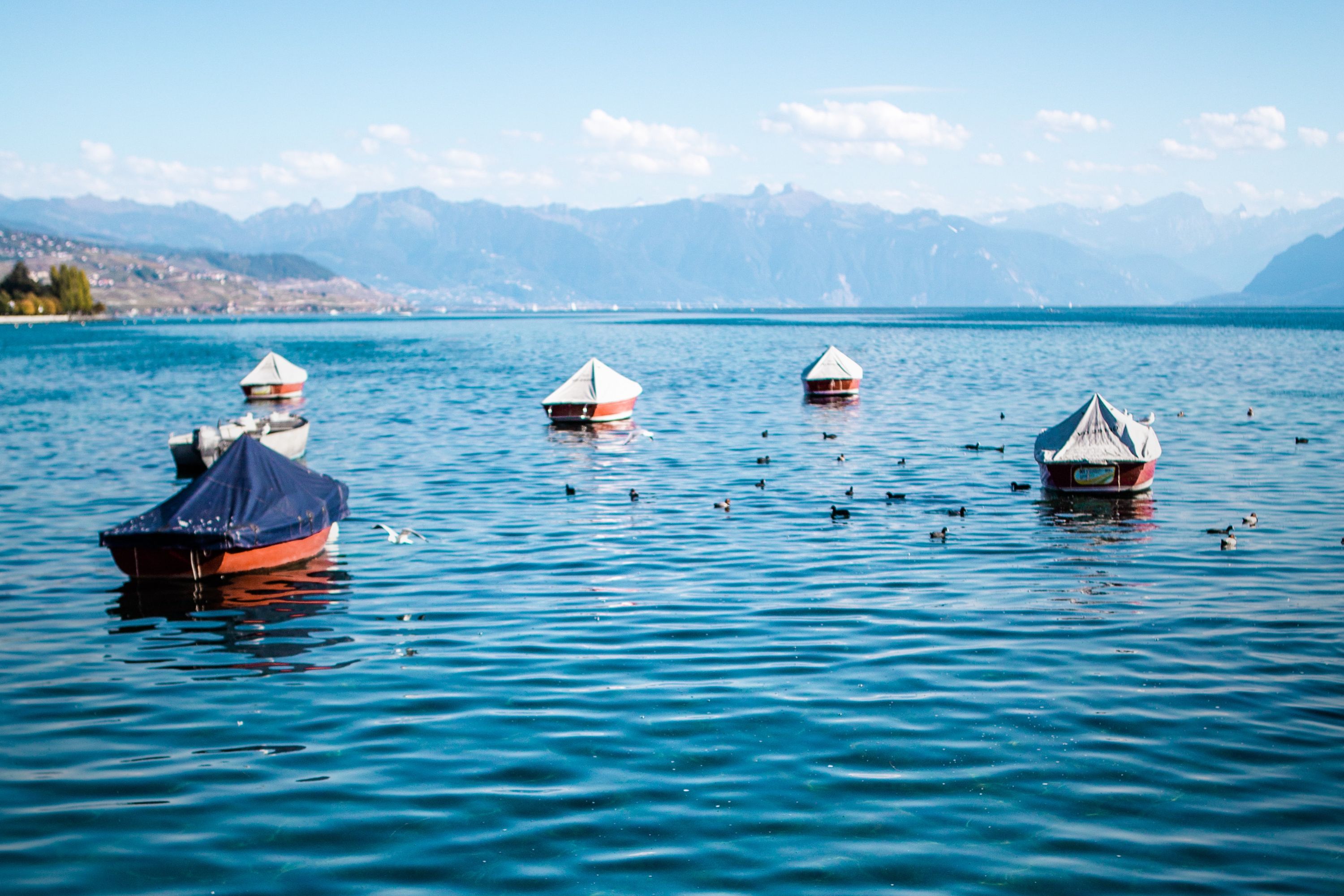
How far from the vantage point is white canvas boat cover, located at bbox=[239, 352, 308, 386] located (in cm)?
9006

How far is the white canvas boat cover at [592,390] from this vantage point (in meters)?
67.9

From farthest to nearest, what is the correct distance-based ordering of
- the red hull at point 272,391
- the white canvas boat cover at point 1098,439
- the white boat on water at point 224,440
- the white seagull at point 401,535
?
the red hull at point 272,391 < the white boat on water at point 224,440 < the white canvas boat cover at point 1098,439 < the white seagull at point 401,535

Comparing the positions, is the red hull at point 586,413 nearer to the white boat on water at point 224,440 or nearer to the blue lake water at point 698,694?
the white boat on water at point 224,440

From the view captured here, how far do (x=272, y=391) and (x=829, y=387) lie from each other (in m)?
44.6

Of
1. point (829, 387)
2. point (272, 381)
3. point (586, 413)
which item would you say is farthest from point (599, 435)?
point (272, 381)

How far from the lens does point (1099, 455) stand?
4109 centimetres

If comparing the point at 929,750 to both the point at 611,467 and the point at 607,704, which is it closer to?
the point at 607,704

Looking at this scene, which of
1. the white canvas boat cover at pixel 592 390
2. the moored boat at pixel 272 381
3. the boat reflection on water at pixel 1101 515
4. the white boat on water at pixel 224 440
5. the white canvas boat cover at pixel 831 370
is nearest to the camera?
the boat reflection on water at pixel 1101 515

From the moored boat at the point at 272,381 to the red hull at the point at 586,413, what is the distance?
31.7m

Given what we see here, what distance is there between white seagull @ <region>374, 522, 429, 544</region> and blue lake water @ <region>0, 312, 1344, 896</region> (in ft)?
1.34

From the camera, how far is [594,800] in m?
16.6

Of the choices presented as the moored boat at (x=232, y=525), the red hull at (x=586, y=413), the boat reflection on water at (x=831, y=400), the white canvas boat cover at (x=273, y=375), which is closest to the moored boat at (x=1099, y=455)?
the moored boat at (x=232, y=525)

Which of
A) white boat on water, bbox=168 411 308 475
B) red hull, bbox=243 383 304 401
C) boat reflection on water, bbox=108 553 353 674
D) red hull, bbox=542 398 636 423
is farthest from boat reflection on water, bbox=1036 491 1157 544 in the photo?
red hull, bbox=243 383 304 401

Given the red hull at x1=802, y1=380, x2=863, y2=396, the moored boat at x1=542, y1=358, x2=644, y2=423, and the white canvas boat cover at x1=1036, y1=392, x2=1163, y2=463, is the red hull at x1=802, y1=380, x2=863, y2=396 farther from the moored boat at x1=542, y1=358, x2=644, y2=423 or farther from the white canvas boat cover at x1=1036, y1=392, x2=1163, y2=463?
the white canvas boat cover at x1=1036, y1=392, x2=1163, y2=463
